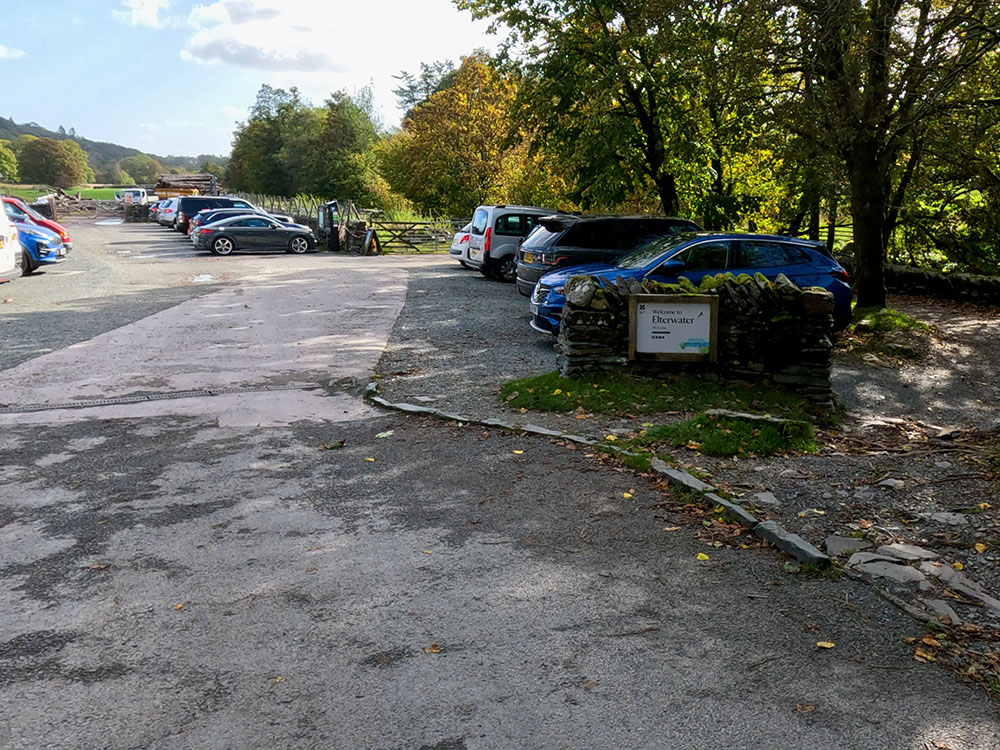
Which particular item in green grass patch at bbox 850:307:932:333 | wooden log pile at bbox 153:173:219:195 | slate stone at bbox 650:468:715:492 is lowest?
slate stone at bbox 650:468:715:492

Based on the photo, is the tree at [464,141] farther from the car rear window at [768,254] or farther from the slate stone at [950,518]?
the slate stone at [950,518]

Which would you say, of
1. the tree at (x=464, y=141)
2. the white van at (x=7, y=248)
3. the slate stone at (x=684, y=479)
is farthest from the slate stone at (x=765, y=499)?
the tree at (x=464, y=141)

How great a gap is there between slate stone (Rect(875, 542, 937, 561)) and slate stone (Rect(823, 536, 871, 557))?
114mm

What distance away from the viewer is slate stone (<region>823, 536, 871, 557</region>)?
5.13 metres

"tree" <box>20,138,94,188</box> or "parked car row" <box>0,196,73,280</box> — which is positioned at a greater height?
"tree" <box>20,138,94,188</box>

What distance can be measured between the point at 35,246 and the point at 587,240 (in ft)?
52.6

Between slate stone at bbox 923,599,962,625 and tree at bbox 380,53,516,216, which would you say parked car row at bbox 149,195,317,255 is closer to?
tree at bbox 380,53,516,216

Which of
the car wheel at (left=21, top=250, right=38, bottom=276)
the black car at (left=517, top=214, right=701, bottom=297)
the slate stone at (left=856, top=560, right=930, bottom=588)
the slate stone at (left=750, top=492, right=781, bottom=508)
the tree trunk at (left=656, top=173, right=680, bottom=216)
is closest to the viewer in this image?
the slate stone at (left=856, top=560, right=930, bottom=588)

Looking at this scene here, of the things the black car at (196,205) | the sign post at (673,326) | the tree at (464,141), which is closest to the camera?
the sign post at (673,326)

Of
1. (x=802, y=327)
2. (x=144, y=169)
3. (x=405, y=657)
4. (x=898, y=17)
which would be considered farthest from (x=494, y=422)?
(x=144, y=169)

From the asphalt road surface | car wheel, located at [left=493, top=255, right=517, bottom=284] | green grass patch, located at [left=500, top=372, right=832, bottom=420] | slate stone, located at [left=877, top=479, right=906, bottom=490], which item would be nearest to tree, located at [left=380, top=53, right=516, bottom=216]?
car wheel, located at [left=493, top=255, right=517, bottom=284]

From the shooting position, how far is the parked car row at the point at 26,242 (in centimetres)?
1914

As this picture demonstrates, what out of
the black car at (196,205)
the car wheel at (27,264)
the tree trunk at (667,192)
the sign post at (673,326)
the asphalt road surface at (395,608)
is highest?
the black car at (196,205)

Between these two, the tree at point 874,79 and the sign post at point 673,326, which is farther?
the tree at point 874,79
